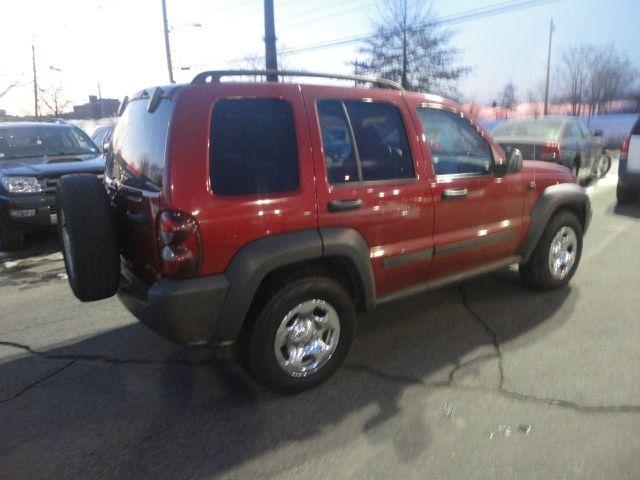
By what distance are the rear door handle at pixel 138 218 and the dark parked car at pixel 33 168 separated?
3.66 meters

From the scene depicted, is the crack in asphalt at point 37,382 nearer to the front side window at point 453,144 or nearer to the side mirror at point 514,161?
the front side window at point 453,144

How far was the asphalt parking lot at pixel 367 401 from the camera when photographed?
7.97ft

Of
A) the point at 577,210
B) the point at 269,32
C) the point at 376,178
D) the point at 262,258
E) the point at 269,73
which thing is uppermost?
the point at 269,32

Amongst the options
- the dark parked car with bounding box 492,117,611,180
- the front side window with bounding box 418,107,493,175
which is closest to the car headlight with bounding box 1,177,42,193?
the front side window with bounding box 418,107,493,175

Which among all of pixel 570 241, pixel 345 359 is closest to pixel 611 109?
pixel 570 241

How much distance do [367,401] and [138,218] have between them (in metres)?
1.69

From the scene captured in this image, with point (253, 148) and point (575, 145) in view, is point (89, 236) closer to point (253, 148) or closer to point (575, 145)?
point (253, 148)

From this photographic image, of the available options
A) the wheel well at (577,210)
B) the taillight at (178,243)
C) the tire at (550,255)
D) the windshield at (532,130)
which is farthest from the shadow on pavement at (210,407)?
the windshield at (532,130)

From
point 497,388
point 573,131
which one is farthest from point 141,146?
point 573,131

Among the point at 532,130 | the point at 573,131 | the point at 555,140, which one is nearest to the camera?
the point at 555,140

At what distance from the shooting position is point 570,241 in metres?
4.60

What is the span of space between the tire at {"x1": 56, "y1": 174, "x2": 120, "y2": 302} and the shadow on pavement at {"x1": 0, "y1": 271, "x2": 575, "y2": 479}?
709 mm

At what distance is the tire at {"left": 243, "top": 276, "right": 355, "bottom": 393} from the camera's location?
2.80m

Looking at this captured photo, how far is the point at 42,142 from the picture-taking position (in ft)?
24.2
